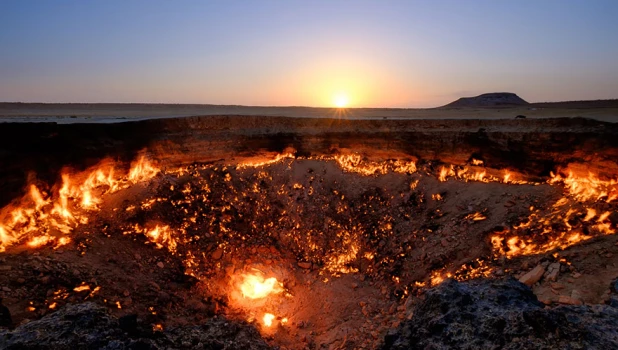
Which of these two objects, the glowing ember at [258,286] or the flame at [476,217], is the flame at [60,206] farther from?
the flame at [476,217]

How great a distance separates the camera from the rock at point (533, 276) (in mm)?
6797

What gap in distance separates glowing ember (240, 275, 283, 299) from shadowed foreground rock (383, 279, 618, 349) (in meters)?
4.45

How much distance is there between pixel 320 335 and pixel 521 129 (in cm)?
997

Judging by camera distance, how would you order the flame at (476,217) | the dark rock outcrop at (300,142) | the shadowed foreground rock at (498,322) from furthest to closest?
the flame at (476,217) → the dark rock outcrop at (300,142) → the shadowed foreground rock at (498,322)

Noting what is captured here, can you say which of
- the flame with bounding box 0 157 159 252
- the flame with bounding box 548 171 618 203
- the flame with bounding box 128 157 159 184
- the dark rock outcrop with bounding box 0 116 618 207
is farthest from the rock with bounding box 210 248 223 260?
the flame with bounding box 548 171 618 203

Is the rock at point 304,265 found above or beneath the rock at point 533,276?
beneath

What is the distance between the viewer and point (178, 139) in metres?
13.2

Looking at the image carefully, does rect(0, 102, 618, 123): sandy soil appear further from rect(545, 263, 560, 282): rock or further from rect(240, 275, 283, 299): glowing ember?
rect(545, 263, 560, 282): rock

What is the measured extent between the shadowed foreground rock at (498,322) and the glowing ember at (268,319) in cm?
359

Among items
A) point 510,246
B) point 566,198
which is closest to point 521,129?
point 566,198

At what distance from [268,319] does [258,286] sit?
1.25 m

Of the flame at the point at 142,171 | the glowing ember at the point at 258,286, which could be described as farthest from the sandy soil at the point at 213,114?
the glowing ember at the point at 258,286

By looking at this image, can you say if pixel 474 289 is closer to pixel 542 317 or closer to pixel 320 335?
pixel 542 317

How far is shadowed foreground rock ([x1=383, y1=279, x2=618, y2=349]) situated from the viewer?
442 centimetres
